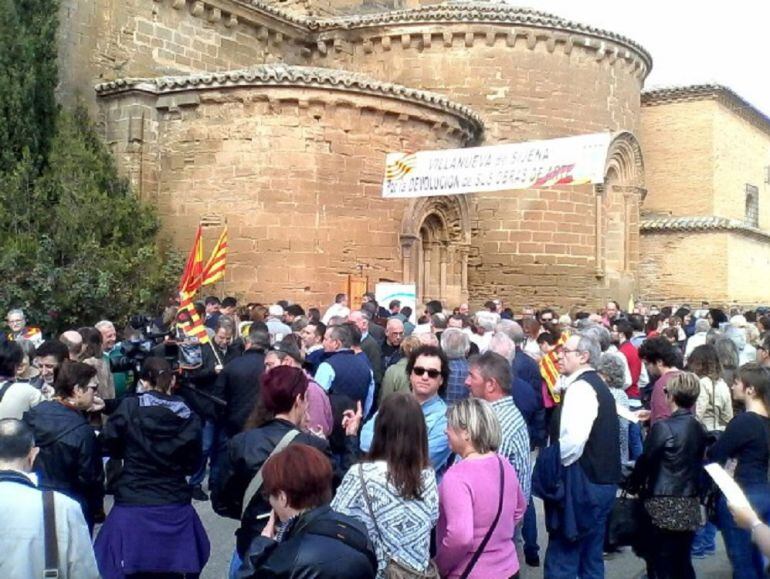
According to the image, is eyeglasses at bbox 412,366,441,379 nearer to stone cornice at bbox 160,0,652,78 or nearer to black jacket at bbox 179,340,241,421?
black jacket at bbox 179,340,241,421

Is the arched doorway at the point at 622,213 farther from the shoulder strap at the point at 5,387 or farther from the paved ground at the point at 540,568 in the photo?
the shoulder strap at the point at 5,387

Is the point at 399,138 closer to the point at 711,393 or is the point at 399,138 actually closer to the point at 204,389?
the point at 204,389

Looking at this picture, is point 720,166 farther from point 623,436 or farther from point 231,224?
point 623,436

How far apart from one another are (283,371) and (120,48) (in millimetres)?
13366

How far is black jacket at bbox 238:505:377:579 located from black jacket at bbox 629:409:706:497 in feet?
8.79

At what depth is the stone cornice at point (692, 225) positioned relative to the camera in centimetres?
2469

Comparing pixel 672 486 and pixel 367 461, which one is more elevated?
pixel 367 461

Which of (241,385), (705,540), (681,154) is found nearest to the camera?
(241,385)

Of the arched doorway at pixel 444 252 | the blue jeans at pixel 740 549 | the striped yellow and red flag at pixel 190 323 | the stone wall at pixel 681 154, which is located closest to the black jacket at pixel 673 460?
the blue jeans at pixel 740 549

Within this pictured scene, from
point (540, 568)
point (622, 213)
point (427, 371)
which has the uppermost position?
point (622, 213)

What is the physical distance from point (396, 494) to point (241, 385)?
3.44m

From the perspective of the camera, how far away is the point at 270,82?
14227mm

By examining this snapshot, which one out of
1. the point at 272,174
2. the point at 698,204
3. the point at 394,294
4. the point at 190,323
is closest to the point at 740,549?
the point at 190,323

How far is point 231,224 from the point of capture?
14336 mm
